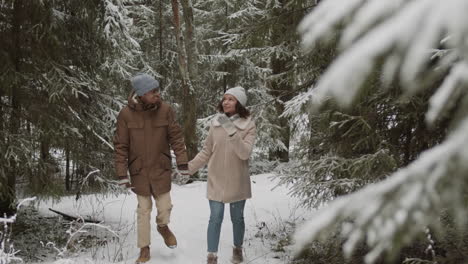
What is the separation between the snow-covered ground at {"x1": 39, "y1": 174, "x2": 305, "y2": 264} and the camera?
552cm

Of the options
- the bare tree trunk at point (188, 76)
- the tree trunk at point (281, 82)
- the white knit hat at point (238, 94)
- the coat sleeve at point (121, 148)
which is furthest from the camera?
the bare tree trunk at point (188, 76)

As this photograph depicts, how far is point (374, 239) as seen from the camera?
3.02 ft

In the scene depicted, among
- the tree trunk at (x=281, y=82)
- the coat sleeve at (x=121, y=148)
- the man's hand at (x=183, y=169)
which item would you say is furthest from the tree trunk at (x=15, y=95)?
the tree trunk at (x=281, y=82)

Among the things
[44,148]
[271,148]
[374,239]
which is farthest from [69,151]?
[271,148]

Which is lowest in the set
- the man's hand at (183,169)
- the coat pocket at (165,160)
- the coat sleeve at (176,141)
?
the man's hand at (183,169)

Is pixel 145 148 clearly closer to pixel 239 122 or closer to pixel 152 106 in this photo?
pixel 152 106

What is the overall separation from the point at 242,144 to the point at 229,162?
28cm

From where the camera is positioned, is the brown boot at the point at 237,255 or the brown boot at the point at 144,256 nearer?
the brown boot at the point at 144,256

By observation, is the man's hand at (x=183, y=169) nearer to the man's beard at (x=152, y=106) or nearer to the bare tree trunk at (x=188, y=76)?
the man's beard at (x=152, y=106)

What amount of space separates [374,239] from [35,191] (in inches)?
231

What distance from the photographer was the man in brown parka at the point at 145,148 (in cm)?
506

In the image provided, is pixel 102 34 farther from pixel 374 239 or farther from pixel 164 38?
pixel 164 38

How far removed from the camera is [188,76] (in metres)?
13.2

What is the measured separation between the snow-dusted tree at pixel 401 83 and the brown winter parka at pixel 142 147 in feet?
14.2
